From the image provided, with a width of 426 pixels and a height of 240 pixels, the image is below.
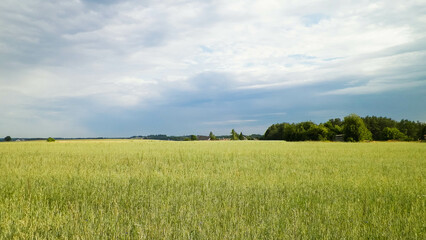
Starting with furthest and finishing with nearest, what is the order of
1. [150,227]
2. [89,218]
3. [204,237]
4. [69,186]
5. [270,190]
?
[69,186], [270,190], [89,218], [150,227], [204,237]

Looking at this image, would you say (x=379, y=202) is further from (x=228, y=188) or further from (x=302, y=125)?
(x=302, y=125)

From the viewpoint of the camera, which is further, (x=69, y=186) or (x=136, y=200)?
(x=69, y=186)

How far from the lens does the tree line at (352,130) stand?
59.2 metres

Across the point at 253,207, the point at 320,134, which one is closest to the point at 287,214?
the point at 253,207

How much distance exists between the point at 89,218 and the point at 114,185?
300 centimetres

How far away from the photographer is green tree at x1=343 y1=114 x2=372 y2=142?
191 feet

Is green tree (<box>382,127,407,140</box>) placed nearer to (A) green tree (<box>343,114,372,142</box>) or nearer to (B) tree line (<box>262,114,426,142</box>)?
(B) tree line (<box>262,114,426,142</box>)

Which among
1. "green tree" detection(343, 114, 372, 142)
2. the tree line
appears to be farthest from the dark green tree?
"green tree" detection(343, 114, 372, 142)

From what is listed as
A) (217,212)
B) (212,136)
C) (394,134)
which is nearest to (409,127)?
(394,134)

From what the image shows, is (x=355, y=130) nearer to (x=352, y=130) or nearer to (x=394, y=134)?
(x=352, y=130)

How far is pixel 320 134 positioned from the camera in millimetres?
73438

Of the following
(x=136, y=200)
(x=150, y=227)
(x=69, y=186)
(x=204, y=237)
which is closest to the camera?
(x=204, y=237)

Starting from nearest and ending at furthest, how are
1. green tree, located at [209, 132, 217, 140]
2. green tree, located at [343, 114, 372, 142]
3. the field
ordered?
1. the field
2. green tree, located at [343, 114, 372, 142]
3. green tree, located at [209, 132, 217, 140]

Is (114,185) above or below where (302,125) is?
below
